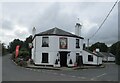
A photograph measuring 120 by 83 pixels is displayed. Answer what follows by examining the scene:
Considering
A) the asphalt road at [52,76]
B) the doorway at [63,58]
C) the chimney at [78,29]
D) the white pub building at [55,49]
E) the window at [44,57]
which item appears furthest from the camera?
the chimney at [78,29]

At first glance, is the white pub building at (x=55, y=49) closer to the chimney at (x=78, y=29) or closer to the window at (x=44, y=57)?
the window at (x=44, y=57)

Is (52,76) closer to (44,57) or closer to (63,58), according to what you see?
(44,57)

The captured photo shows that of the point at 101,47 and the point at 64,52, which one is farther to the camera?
the point at 101,47

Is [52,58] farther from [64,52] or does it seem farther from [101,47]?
[101,47]

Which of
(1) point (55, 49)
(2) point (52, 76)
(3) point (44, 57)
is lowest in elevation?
(2) point (52, 76)

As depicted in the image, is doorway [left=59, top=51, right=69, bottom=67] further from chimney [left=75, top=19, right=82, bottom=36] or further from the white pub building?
chimney [left=75, top=19, right=82, bottom=36]

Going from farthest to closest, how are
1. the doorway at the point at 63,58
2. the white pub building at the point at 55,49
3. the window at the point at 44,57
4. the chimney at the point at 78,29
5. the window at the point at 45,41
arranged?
the chimney at the point at 78,29
the doorway at the point at 63,58
the window at the point at 45,41
the window at the point at 44,57
the white pub building at the point at 55,49

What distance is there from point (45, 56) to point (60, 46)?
279 centimetres

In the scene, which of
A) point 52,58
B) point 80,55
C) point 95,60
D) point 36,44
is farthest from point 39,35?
point 95,60

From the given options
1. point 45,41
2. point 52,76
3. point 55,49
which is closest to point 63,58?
point 55,49

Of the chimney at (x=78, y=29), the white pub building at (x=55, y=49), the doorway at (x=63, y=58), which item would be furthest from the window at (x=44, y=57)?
the chimney at (x=78, y=29)

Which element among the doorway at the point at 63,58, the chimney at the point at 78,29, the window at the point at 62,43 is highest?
the chimney at the point at 78,29

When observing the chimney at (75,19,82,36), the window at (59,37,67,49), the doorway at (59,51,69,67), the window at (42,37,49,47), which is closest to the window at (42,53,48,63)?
the window at (42,37,49,47)

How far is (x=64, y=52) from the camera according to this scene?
1414 inches
